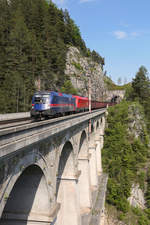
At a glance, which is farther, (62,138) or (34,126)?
(62,138)

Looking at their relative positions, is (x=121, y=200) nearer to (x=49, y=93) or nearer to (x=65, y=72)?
(x=49, y=93)

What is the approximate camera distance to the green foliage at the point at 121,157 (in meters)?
33.1

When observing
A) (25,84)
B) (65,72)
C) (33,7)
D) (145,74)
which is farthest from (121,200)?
(33,7)

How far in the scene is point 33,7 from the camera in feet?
184

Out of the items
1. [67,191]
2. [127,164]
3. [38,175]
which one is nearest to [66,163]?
[67,191]

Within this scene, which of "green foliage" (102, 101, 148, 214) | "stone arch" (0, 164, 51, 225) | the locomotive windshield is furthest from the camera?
"green foliage" (102, 101, 148, 214)

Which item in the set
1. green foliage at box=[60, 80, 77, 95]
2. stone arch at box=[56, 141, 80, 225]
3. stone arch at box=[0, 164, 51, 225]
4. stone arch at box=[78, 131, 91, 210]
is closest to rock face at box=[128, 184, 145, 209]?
stone arch at box=[78, 131, 91, 210]

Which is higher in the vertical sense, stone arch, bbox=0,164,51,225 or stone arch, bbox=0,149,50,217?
stone arch, bbox=0,149,50,217

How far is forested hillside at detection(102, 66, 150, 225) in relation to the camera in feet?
106

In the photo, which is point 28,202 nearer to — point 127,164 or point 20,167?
point 20,167

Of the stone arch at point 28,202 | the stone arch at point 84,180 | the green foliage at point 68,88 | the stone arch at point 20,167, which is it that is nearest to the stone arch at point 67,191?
the stone arch at point 84,180

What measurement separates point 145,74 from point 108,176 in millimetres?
44323

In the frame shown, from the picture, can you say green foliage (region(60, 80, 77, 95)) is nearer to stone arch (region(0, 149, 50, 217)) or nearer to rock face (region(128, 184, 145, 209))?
rock face (region(128, 184, 145, 209))

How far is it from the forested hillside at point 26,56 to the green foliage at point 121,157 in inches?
758
